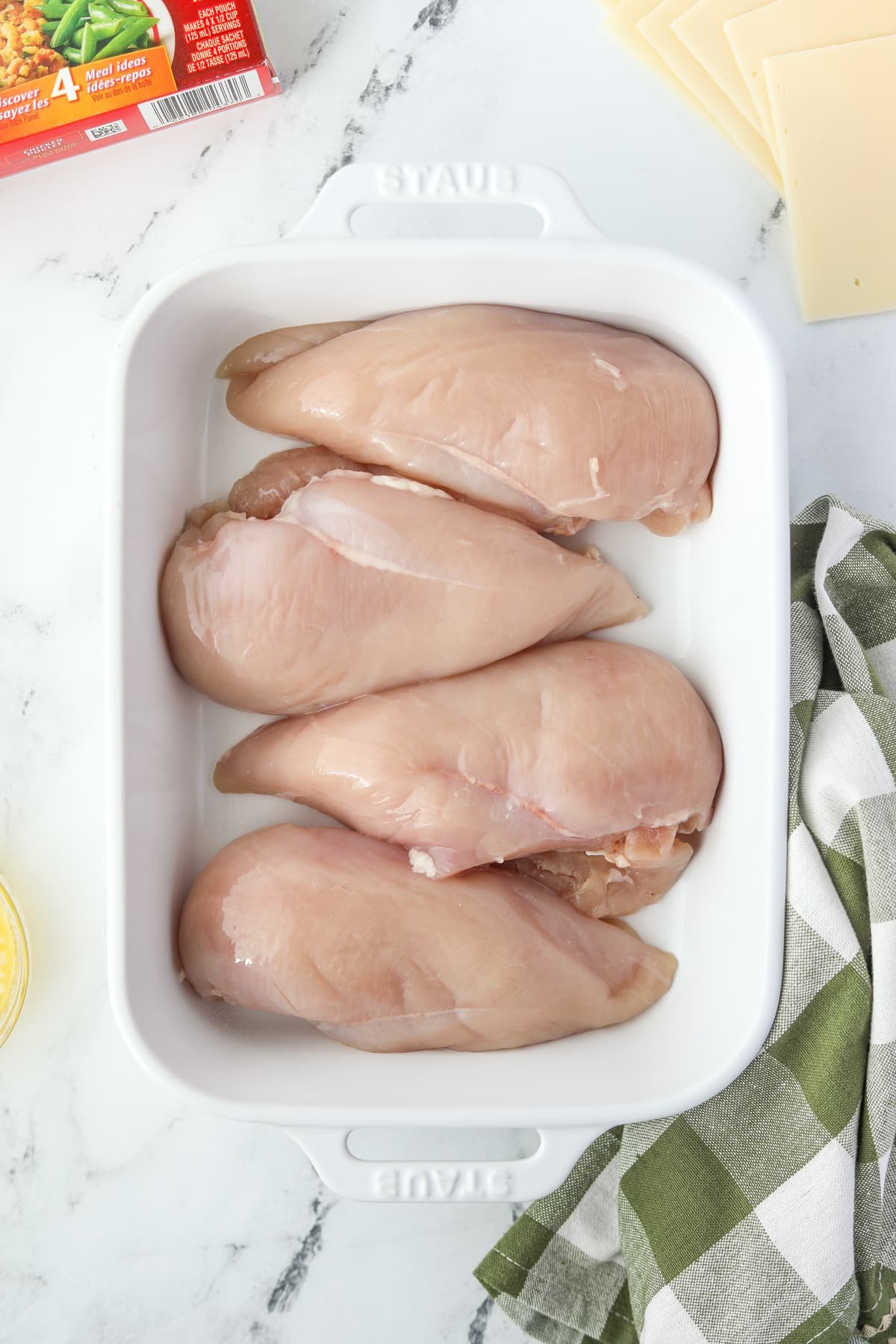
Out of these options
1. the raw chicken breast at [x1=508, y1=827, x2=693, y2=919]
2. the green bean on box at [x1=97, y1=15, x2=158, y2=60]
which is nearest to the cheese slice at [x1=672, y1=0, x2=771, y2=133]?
Answer: the green bean on box at [x1=97, y1=15, x2=158, y2=60]

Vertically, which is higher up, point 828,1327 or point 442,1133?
point 442,1133

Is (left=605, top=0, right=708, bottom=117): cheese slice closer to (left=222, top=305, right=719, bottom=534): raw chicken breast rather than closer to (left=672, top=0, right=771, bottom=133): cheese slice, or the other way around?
(left=672, top=0, right=771, bottom=133): cheese slice

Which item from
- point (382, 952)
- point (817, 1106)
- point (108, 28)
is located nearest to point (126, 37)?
point (108, 28)

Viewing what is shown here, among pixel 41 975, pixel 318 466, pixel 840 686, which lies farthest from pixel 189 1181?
pixel 840 686

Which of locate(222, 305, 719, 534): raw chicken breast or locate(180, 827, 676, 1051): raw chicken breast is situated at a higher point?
locate(222, 305, 719, 534): raw chicken breast

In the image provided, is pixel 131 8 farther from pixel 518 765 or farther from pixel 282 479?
pixel 518 765

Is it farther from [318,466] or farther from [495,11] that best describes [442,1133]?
[495,11]

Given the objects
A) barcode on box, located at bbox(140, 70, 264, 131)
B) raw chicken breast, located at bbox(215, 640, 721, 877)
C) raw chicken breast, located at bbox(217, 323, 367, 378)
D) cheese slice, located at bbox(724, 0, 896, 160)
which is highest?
barcode on box, located at bbox(140, 70, 264, 131)
